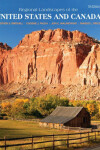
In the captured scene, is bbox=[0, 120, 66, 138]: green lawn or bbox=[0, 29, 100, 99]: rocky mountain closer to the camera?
bbox=[0, 120, 66, 138]: green lawn

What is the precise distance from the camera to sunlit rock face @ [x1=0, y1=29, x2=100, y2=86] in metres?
121

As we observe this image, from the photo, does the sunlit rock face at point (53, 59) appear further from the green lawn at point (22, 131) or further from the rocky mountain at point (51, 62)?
the green lawn at point (22, 131)

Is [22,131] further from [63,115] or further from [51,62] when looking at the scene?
[51,62]

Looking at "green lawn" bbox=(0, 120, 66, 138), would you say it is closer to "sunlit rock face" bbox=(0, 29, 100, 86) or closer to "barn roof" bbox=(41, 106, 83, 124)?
"barn roof" bbox=(41, 106, 83, 124)

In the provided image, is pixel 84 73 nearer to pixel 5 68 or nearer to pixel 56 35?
pixel 56 35

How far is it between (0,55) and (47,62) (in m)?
48.4

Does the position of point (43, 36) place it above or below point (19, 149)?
above

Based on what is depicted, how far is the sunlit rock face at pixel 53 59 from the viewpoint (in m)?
121

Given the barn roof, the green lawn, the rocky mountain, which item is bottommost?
the green lawn

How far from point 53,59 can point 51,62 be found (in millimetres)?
2242

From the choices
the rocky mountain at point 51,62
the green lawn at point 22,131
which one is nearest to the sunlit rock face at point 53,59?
the rocky mountain at point 51,62

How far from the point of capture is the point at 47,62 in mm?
140625

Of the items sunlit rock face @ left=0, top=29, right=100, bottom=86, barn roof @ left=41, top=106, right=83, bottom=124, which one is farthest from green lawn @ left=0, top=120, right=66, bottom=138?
sunlit rock face @ left=0, top=29, right=100, bottom=86

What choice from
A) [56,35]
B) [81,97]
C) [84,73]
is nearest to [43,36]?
[56,35]
